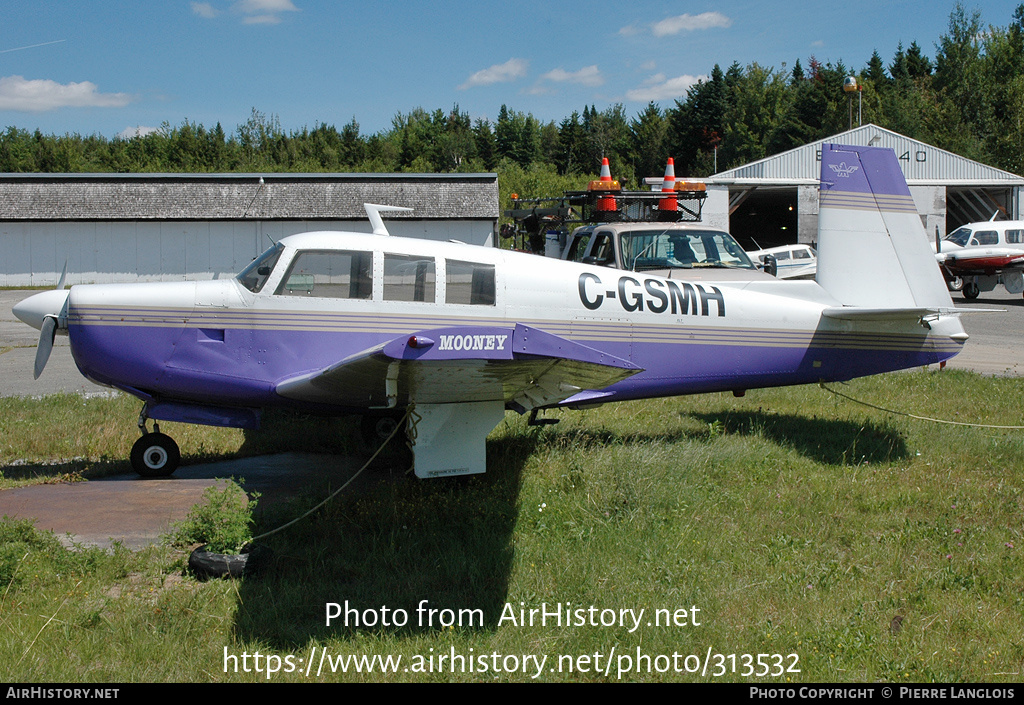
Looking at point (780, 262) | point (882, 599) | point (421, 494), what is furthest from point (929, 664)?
point (780, 262)

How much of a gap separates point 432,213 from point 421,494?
2635 cm

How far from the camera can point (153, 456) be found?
6.61 meters

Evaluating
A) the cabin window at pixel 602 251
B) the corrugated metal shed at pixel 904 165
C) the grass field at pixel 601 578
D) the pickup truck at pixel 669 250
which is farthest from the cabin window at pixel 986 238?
the grass field at pixel 601 578

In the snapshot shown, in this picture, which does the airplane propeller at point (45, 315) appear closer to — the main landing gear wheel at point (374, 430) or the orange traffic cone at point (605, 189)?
the main landing gear wheel at point (374, 430)

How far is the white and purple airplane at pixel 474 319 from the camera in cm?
605

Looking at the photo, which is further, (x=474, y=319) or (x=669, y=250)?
(x=669, y=250)

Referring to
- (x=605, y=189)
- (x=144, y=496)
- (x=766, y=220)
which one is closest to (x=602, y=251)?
(x=605, y=189)

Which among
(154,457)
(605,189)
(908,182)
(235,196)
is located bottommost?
(154,457)

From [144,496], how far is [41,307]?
1986 mm

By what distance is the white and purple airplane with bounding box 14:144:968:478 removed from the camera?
238 inches

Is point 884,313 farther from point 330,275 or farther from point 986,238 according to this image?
point 986,238

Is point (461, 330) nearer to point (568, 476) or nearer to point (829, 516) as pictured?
point (568, 476)

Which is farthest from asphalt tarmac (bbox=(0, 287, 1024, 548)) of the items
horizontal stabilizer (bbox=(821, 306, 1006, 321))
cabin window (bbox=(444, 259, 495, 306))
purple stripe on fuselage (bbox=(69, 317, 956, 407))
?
cabin window (bbox=(444, 259, 495, 306))

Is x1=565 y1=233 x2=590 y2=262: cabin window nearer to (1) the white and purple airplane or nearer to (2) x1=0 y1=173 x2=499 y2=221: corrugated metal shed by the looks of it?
(1) the white and purple airplane
